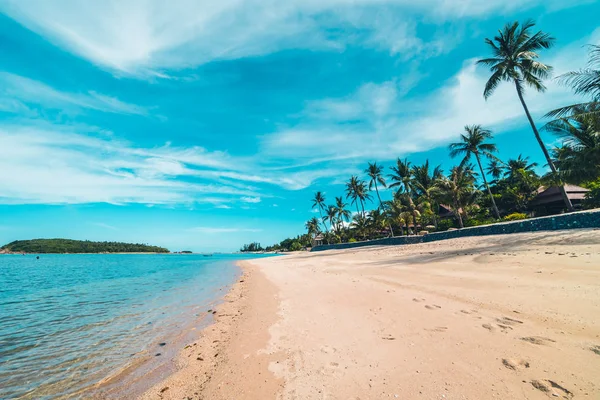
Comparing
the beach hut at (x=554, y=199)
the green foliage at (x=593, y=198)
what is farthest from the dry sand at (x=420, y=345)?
the beach hut at (x=554, y=199)

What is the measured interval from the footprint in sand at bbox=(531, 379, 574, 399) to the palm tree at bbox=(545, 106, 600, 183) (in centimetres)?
2088

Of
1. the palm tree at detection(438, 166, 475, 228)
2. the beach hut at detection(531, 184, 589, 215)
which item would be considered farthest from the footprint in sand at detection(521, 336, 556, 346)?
the beach hut at detection(531, 184, 589, 215)

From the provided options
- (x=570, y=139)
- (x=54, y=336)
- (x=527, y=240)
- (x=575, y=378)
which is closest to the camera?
(x=575, y=378)

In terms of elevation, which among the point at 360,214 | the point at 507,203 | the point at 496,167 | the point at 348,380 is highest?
the point at 496,167

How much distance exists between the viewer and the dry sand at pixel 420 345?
303 cm

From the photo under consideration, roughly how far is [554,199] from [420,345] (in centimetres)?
4213

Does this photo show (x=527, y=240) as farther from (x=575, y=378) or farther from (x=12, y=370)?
(x=12, y=370)

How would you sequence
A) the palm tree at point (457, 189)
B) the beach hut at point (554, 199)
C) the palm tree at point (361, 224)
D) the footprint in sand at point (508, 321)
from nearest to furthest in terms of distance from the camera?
the footprint in sand at point (508, 321)
the beach hut at point (554, 199)
the palm tree at point (457, 189)
the palm tree at point (361, 224)

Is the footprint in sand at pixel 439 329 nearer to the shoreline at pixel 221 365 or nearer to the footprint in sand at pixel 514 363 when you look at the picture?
the footprint in sand at pixel 514 363

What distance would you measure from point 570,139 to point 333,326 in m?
23.0

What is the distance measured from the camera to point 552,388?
8.77 feet

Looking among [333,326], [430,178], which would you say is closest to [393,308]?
[333,326]

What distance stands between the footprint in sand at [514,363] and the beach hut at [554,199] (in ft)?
135

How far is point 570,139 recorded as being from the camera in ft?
57.0
